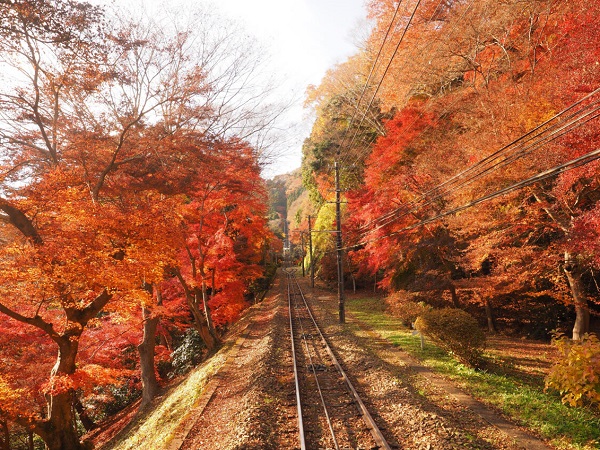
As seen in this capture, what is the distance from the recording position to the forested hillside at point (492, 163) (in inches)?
336

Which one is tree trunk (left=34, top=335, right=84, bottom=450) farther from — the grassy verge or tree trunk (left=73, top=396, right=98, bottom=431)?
the grassy verge

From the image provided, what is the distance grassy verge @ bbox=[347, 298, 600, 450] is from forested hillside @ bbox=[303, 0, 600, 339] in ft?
10.9

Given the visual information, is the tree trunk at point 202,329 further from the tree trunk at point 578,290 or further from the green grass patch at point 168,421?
the tree trunk at point 578,290

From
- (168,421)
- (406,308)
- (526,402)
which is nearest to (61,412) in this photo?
(168,421)

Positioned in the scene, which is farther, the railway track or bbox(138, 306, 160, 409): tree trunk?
bbox(138, 306, 160, 409): tree trunk

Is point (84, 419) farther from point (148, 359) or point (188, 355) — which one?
point (148, 359)

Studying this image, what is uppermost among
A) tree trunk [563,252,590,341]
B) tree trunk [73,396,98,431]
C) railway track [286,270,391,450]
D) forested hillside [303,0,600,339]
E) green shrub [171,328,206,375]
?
forested hillside [303,0,600,339]

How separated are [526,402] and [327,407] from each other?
4.47m

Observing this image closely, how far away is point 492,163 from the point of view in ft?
36.8

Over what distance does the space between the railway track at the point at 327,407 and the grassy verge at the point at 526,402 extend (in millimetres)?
2941

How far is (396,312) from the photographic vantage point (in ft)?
55.4

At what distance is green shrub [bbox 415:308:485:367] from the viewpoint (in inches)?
411

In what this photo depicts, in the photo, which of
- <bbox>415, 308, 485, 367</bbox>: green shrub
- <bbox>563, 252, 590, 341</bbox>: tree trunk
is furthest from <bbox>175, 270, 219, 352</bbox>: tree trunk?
<bbox>563, 252, 590, 341</bbox>: tree trunk

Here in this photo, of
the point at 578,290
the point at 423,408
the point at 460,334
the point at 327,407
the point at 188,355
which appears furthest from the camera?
the point at 188,355
